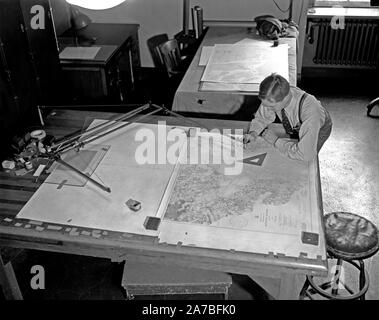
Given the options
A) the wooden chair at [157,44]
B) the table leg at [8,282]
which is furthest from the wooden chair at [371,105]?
the table leg at [8,282]

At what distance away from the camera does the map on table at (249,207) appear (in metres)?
2.04

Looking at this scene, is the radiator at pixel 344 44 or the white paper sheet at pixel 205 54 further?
the radiator at pixel 344 44

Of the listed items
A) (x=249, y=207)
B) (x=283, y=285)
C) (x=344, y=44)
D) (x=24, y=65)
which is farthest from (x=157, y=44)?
(x=283, y=285)

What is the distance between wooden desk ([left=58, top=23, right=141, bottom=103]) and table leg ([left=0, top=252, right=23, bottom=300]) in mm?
1809

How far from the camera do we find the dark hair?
235 centimetres

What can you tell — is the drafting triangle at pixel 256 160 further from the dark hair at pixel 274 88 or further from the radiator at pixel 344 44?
the radiator at pixel 344 44

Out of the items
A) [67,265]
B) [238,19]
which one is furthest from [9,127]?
[238,19]

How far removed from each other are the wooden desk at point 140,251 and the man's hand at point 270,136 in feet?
1.53

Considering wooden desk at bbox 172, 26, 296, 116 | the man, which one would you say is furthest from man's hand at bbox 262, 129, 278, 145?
wooden desk at bbox 172, 26, 296, 116

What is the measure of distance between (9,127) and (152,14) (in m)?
2.68

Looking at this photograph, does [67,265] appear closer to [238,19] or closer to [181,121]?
A: [181,121]

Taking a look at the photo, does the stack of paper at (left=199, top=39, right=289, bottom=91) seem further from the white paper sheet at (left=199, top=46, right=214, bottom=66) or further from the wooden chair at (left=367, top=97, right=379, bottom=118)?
the wooden chair at (left=367, top=97, right=379, bottom=118)

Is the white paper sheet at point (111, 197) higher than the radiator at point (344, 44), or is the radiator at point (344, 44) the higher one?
the white paper sheet at point (111, 197)

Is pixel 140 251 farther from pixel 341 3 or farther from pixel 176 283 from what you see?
pixel 341 3
